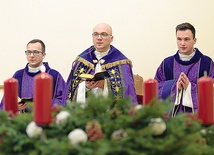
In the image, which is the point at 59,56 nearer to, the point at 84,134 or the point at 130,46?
the point at 130,46

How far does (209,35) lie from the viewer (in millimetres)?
4770

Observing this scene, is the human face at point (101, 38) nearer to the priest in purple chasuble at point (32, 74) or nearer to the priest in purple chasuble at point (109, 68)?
the priest in purple chasuble at point (109, 68)

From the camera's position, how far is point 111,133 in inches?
49.9

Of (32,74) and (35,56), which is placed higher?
(35,56)

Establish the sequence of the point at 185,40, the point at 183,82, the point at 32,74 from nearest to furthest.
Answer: the point at 183,82 < the point at 185,40 < the point at 32,74

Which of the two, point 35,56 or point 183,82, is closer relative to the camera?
point 183,82

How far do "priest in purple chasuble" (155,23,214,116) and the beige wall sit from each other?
2.73ft

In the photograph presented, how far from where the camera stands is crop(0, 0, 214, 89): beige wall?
189 inches

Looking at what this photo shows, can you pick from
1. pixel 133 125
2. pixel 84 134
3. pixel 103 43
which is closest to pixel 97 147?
pixel 84 134

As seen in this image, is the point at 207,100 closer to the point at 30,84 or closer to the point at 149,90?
the point at 149,90

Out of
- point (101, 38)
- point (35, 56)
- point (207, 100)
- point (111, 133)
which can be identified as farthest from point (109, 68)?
point (111, 133)

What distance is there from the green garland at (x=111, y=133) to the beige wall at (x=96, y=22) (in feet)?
11.3

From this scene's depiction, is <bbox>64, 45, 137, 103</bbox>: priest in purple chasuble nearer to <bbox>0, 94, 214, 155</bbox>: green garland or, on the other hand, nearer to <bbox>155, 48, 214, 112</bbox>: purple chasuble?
<bbox>155, 48, 214, 112</bbox>: purple chasuble

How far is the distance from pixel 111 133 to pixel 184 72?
8.96 ft
